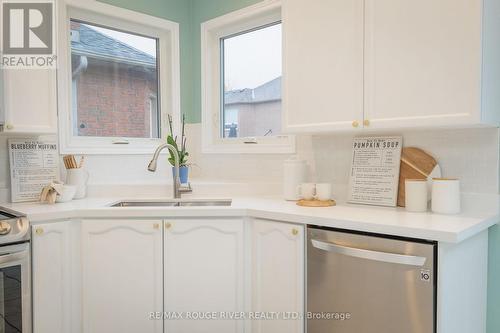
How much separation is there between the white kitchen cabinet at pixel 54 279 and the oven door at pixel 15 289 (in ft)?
0.14

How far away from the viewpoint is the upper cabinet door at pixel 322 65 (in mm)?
1832

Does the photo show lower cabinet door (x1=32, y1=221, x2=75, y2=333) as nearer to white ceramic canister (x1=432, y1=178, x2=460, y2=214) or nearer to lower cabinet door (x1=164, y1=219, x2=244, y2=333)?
lower cabinet door (x1=164, y1=219, x2=244, y2=333)

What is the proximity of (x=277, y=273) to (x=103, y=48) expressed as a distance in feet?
6.58

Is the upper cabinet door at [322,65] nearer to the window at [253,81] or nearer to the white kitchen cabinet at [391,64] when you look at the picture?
the white kitchen cabinet at [391,64]

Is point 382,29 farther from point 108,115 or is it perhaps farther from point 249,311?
point 108,115

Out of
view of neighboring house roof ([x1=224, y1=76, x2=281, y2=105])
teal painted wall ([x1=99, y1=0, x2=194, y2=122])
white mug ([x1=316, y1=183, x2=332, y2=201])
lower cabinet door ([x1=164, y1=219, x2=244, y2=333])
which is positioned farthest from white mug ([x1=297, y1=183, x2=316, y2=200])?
teal painted wall ([x1=99, y1=0, x2=194, y2=122])

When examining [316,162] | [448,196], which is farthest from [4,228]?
[448,196]

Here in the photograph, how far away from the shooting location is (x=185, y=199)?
7.97ft

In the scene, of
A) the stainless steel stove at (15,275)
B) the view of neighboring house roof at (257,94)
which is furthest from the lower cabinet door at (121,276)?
the view of neighboring house roof at (257,94)

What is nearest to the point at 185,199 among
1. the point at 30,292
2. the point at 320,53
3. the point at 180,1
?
the point at 30,292

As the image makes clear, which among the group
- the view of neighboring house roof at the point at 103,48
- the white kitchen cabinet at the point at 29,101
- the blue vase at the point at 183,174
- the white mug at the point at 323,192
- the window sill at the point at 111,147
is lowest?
the white mug at the point at 323,192

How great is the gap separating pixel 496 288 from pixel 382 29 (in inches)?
50.2

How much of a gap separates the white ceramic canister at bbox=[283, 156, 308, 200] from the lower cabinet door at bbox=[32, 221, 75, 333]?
47.1 inches

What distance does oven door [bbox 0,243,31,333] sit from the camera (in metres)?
1.71
